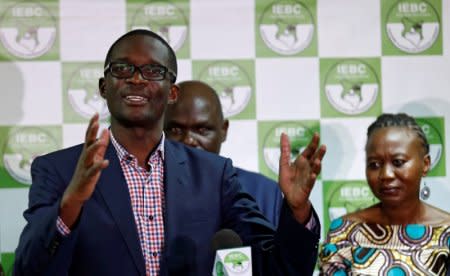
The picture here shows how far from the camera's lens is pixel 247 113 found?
3934 mm

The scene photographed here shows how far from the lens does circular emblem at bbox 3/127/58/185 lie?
3771mm

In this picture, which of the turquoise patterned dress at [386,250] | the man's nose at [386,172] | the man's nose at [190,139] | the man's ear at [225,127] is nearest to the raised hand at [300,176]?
the turquoise patterned dress at [386,250]

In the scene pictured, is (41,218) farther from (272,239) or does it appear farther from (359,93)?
(359,93)

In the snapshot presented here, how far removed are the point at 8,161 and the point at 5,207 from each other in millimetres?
241

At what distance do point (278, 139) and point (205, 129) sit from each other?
50 cm

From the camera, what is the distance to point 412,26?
3959mm

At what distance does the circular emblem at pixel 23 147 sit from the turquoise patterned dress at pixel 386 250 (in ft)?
5.41

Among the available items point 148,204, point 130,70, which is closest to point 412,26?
point 130,70

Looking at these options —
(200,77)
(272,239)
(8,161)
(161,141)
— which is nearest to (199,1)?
(200,77)

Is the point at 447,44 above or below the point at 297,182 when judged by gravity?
above

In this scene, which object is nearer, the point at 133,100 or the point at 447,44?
the point at 133,100

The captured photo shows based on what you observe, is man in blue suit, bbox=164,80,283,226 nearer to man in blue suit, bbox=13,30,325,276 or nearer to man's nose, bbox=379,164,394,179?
man's nose, bbox=379,164,394,179

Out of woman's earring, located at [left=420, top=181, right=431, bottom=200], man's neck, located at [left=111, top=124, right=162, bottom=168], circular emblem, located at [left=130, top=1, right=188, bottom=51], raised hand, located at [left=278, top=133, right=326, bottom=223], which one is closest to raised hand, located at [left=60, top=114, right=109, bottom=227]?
man's neck, located at [left=111, top=124, right=162, bottom=168]

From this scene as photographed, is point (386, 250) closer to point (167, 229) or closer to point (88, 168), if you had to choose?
point (167, 229)
